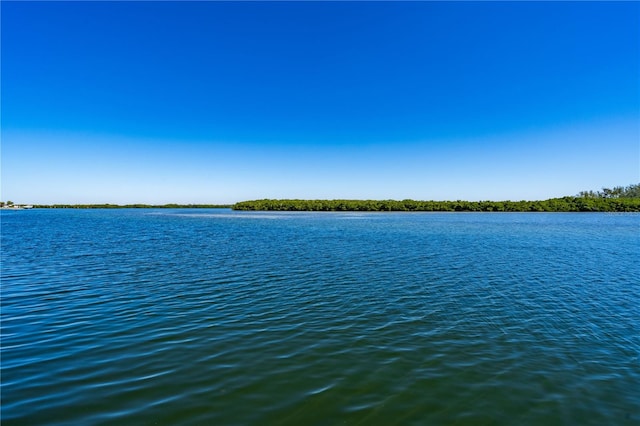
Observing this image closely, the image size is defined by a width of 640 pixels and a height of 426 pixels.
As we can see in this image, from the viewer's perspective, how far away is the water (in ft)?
22.9

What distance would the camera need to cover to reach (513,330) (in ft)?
37.6

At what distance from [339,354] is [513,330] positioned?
677 centimetres

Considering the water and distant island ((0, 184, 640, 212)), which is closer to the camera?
the water

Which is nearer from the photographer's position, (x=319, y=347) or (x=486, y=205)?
(x=319, y=347)

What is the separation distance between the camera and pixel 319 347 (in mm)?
9906

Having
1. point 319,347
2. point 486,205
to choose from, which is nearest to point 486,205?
point 486,205

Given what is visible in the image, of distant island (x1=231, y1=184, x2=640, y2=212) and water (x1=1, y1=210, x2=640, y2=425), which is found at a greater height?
distant island (x1=231, y1=184, x2=640, y2=212)

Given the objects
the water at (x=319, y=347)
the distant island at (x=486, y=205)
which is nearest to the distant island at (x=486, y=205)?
the distant island at (x=486, y=205)

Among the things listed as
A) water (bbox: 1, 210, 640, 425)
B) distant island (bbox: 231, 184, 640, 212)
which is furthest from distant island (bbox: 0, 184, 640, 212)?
water (bbox: 1, 210, 640, 425)

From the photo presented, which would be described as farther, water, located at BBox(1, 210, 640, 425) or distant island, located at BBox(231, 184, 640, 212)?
distant island, located at BBox(231, 184, 640, 212)

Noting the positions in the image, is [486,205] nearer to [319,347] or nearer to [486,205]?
[486,205]

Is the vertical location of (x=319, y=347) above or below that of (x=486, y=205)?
below

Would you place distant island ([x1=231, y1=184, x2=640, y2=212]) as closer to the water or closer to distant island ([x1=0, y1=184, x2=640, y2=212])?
distant island ([x1=0, y1=184, x2=640, y2=212])

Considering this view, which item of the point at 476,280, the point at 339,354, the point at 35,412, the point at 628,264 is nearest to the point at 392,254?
the point at 476,280
